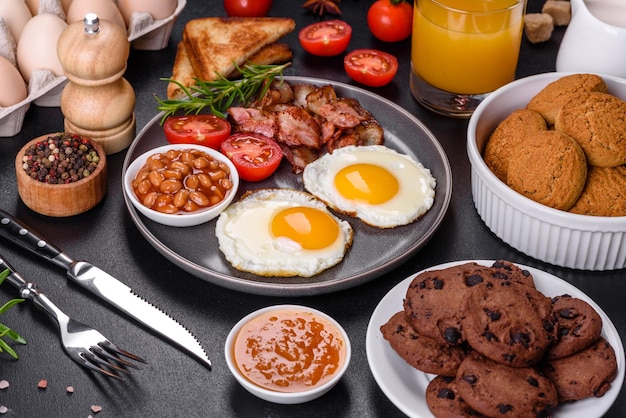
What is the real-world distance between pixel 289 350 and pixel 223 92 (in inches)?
49.7

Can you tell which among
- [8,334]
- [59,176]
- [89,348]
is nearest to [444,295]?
[89,348]

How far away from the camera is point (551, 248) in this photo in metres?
2.57

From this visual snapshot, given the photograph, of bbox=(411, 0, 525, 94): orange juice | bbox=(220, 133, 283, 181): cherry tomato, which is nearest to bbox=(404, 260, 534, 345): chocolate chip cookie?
bbox=(220, 133, 283, 181): cherry tomato

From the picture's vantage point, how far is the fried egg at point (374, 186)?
2.71 m

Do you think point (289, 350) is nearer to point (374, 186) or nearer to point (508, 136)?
point (374, 186)

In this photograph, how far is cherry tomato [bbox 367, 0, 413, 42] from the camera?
3.61 meters

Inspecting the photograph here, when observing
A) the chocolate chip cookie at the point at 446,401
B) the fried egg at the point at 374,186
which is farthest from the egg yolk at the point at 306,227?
the chocolate chip cookie at the point at 446,401

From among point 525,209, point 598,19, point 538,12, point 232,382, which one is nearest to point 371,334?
point 232,382

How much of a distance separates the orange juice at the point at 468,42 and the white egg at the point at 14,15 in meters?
1.53

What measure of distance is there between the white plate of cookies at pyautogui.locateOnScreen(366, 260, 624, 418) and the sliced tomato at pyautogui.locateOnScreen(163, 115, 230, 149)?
1014mm

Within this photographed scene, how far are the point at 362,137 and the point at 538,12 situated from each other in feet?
4.62

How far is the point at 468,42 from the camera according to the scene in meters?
3.01

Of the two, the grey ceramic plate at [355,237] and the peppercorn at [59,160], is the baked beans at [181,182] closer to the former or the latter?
the grey ceramic plate at [355,237]

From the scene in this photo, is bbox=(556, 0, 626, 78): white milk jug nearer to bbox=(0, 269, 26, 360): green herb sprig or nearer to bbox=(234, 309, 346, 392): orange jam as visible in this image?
bbox=(234, 309, 346, 392): orange jam
